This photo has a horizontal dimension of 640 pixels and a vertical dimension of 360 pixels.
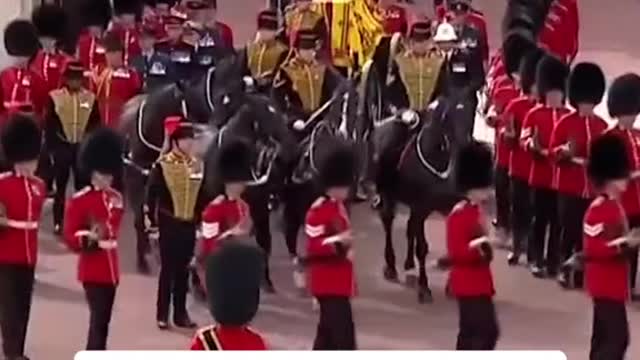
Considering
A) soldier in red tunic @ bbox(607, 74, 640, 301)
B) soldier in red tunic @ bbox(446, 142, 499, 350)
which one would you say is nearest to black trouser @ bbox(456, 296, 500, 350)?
soldier in red tunic @ bbox(446, 142, 499, 350)

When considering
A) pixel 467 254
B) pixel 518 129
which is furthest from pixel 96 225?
pixel 518 129

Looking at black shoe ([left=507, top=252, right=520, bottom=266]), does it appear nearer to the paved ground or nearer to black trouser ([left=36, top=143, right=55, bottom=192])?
the paved ground

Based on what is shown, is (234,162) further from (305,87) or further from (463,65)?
(463,65)

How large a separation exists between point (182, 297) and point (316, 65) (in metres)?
1.39

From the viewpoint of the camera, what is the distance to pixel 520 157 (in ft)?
30.2

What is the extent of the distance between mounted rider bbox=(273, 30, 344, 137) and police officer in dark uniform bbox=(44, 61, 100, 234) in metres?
0.88

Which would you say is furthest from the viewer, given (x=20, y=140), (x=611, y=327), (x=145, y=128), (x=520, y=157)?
(x=520, y=157)

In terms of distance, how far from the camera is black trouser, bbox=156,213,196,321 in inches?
322

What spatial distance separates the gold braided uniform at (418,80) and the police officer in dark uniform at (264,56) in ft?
1.89

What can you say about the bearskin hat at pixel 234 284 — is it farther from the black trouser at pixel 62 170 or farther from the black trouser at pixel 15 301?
the black trouser at pixel 62 170

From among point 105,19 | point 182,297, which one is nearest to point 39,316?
point 182,297

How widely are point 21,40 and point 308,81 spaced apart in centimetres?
167

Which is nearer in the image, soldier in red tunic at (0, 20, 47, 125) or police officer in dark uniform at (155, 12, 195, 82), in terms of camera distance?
soldier in red tunic at (0, 20, 47, 125)

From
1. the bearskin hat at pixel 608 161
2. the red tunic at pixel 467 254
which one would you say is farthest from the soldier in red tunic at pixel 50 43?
the bearskin hat at pixel 608 161
